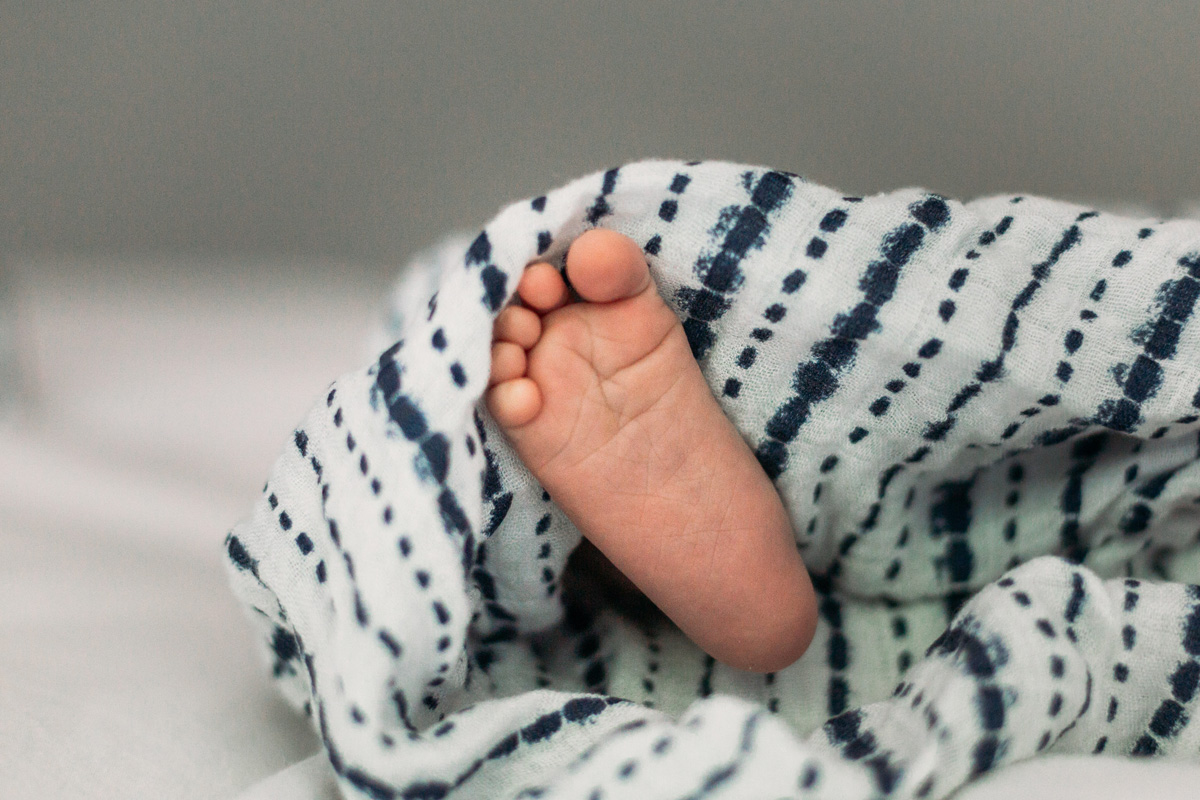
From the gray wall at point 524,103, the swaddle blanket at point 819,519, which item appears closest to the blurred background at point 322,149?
the gray wall at point 524,103

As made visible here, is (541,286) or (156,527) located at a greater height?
(541,286)

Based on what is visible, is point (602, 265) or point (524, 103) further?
point (524, 103)

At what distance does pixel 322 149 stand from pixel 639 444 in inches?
18.5

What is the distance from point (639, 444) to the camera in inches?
15.5

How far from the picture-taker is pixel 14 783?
1.29ft

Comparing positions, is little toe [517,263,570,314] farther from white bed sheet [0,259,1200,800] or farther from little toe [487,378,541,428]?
white bed sheet [0,259,1200,800]

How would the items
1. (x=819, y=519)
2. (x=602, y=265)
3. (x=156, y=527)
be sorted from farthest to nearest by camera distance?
(x=156, y=527)
(x=819, y=519)
(x=602, y=265)

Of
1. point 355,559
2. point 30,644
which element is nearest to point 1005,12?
point 355,559

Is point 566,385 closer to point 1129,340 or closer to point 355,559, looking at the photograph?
point 355,559

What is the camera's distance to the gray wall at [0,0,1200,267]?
66 centimetres

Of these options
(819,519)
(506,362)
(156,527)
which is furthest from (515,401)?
(156,527)

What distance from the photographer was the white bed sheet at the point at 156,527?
41 centimetres

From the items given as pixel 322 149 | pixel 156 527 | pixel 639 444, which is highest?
pixel 322 149

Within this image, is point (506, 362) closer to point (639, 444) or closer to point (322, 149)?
point (639, 444)
